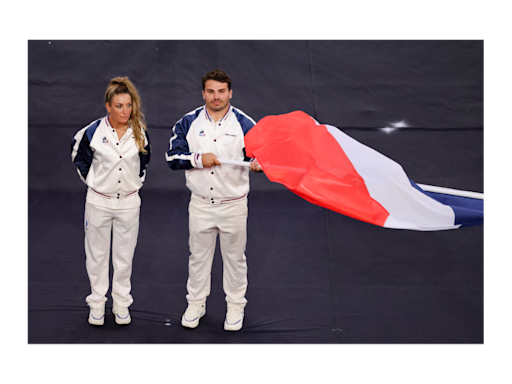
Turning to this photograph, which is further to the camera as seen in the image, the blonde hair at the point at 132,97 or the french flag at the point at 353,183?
the blonde hair at the point at 132,97

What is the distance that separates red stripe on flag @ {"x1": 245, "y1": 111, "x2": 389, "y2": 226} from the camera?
10.6 ft

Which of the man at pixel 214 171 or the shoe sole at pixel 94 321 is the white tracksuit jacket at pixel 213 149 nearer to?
the man at pixel 214 171

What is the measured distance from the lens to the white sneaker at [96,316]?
12.6ft

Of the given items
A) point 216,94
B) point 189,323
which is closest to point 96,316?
point 189,323

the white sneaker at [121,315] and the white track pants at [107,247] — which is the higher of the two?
the white track pants at [107,247]

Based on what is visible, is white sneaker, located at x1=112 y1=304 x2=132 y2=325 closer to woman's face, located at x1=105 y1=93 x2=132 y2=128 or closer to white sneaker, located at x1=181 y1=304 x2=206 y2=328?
white sneaker, located at x1=181 y1=304 x2=206 y2=328

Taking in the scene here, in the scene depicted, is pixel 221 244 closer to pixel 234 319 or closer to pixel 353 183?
pixel 234 319

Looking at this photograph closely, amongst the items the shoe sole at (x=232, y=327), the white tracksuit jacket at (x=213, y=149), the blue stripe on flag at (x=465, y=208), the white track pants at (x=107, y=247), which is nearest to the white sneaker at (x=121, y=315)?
the white track pants at (x=107, y=247)

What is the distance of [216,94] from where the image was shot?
356 cm

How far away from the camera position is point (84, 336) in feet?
12.3

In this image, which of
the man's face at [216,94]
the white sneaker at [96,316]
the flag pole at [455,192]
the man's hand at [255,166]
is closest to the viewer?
the flag pole at [455,192]

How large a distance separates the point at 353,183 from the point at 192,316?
4.65ft

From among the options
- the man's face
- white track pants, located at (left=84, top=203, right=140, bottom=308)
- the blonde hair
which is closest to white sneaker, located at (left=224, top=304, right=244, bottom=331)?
white track pants, located at (left=84, top=203, right=140, bottom=308)

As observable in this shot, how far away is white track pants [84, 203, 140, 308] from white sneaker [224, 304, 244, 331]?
0.64 meters
